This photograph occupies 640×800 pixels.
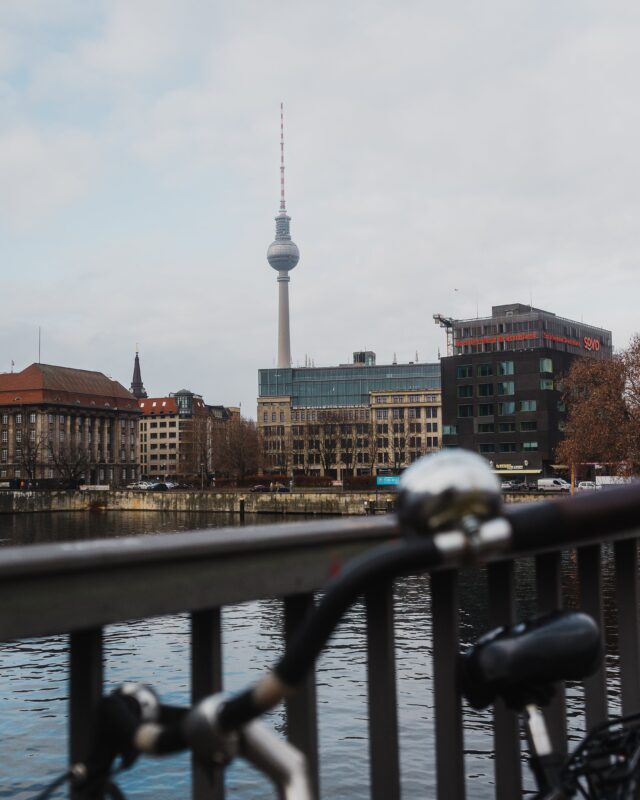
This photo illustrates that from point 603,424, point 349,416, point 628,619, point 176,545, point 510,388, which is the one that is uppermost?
point 510,388

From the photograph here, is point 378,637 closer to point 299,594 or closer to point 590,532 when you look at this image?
point 299,594

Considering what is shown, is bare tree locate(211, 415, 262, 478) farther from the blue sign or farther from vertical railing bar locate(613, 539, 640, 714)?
vertical railing bar locate(613, 539, 640, 714)

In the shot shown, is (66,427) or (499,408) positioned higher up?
(66,427)

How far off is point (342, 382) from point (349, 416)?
15.9m

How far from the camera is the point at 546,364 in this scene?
328ft

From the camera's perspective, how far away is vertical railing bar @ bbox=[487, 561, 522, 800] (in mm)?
2797

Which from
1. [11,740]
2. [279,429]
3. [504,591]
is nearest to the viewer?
[504,591]

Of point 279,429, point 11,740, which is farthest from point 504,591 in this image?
point 279,429

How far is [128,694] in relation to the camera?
159 cm

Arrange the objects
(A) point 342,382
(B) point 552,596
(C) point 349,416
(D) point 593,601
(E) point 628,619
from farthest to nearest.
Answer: (A) point 342,382
(C) point 349,416
(E) point 628,619
(D) point 593,601
(B) point 552,596

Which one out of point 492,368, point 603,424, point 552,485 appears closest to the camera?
point 603,424

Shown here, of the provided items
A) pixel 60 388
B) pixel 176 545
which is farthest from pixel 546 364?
pixel 176 545

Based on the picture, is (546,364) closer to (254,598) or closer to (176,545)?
(254,598)

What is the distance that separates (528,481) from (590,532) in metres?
99.2
